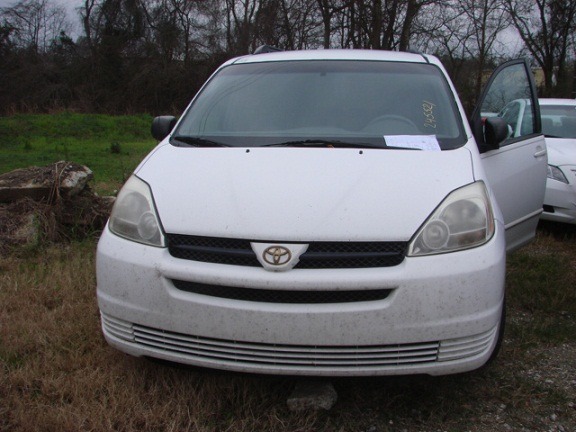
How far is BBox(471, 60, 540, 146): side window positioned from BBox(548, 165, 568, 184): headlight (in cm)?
174

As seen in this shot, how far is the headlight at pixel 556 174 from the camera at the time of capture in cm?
569

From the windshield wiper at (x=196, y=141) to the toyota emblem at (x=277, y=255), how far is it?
0.93m

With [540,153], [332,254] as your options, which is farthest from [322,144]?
[540,153]

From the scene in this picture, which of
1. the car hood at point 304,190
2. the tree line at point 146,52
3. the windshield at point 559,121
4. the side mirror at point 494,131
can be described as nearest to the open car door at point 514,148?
the side mirror at point 494,131

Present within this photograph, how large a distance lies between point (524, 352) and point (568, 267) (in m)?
1.91

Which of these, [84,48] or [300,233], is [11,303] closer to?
[300,233]

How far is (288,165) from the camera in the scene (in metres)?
2.60

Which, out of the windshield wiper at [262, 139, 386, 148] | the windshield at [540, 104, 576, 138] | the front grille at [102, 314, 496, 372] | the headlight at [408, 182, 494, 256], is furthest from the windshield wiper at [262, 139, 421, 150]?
the windshield at [540, 104, 576, 138]

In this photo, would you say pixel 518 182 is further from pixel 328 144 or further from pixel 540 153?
pixel 328 144

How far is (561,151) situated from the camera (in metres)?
6.03

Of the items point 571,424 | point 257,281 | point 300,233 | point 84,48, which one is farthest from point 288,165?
point 84,48

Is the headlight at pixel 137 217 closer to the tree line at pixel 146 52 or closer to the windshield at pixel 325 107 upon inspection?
the windshield at pixel 325 107

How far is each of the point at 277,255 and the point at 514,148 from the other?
225 cm

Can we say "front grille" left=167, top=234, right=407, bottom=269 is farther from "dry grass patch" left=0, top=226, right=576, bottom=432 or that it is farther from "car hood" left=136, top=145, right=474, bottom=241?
"dry grass patch" left=0, top=226, right=576, bottom=432
